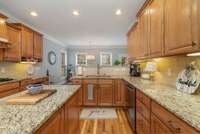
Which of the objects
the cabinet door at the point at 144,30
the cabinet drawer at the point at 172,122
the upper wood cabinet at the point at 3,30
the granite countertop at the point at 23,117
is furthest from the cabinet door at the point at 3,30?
the cabinet drawer at the point at 172,122

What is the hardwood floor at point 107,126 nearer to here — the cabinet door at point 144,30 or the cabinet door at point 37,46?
the cabinet door at point 144,30

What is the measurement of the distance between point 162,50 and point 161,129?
1.04 meters

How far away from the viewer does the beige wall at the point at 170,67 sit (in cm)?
205

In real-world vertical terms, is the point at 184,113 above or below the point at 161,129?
above

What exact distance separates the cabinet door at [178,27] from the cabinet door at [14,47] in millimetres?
3450

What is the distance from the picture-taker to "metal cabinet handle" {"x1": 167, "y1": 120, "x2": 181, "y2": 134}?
1.10 m

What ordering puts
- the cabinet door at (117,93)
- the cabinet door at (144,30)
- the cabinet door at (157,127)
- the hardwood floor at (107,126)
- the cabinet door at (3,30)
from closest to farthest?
the cabinet door at (157,127) → the cabinet door at (144,30) → the hardwood floor at (107,126) → the cabinet door at (3,30) → the cabinet door at (117,93)

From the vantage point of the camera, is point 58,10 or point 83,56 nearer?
point 58,10

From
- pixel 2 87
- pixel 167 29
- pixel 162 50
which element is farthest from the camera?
pixel 2 87

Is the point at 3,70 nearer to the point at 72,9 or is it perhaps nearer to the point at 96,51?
the point at 72,9

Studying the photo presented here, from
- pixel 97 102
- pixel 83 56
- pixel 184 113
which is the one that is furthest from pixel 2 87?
pixel 83 56

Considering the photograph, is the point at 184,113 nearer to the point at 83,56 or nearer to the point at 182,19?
the point at 182,19

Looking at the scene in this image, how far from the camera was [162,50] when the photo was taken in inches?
79.0

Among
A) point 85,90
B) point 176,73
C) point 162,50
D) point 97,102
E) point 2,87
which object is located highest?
point 162,50
